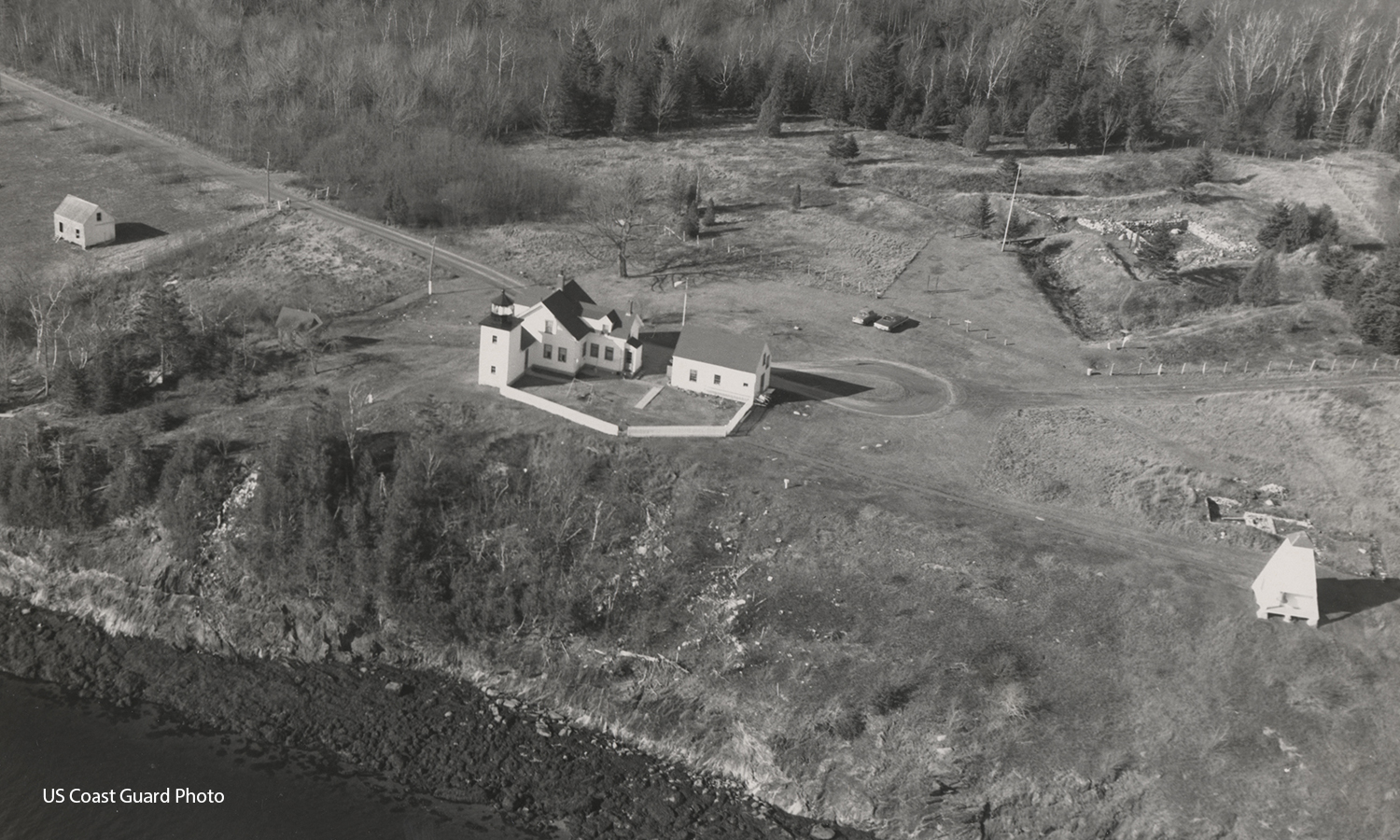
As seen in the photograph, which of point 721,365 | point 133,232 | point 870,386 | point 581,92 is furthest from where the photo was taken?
point 581,92

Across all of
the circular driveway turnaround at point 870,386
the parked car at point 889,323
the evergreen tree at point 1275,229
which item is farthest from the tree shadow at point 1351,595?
the evergreen tree at point 1275,229

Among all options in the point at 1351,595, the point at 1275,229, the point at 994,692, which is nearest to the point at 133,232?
the point at 994,692

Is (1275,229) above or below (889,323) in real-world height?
above

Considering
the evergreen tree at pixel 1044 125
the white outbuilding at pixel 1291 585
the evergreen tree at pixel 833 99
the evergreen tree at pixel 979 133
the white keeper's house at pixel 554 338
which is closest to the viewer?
the white outbuilding at pixel 1291 585

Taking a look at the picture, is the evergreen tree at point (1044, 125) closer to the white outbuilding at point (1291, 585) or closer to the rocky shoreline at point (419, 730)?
the white outbuilding at point (1291, 585)

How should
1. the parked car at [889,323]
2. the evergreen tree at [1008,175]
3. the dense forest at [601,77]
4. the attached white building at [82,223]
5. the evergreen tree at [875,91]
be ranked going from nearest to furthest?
the parked car at [889,323] → the attached white building at [82,223] → the evergreen tree at [1008,175] → the dense forest at [601,77] → the evergreen tree at [875,91]

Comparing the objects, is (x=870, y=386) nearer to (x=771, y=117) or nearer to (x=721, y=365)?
(x=721, y=365)

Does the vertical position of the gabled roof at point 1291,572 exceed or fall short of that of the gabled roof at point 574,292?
it falls short
